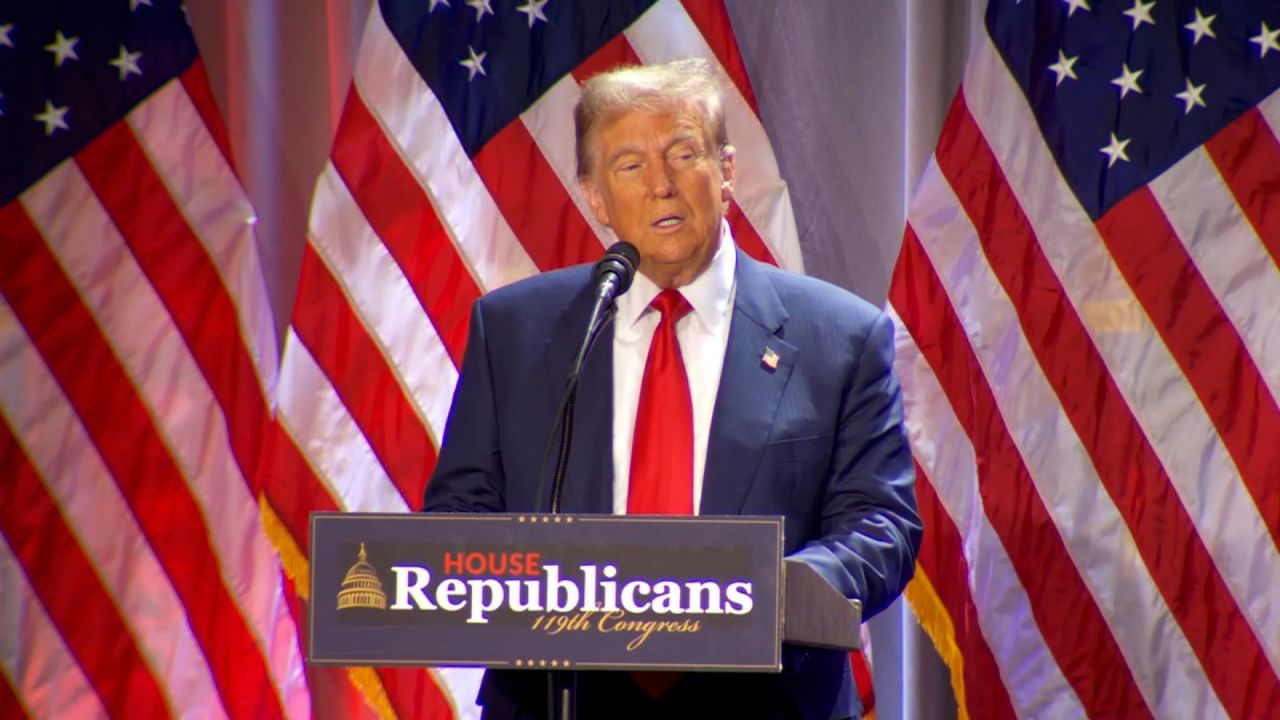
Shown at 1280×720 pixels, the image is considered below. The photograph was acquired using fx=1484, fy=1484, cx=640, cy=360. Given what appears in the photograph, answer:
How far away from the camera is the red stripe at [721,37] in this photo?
3359 mm

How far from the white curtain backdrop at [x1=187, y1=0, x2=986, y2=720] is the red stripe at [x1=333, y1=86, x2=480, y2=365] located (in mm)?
607

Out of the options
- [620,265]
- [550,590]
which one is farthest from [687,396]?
[550,590]

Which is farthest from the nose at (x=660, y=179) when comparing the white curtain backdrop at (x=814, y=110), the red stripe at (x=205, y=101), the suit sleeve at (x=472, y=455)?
the red stripe at (x=205, y=101)

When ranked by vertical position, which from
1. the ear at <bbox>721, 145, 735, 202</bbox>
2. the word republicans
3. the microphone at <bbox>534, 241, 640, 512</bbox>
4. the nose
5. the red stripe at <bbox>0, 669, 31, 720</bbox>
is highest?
the ear at <bbox>721, 145, 735, 202</bbox>

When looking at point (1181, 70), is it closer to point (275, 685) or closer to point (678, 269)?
point (678, 269)

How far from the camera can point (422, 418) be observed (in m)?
3.33

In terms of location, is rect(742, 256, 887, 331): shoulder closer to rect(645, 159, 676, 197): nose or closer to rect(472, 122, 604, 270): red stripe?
rect(645, 159, 676, 197): nose

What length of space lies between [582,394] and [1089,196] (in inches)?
61.4

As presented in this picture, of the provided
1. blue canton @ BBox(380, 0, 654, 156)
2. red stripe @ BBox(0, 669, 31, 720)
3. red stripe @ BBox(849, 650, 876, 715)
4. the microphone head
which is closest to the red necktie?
the microphone head

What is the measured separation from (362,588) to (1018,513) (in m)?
2.03

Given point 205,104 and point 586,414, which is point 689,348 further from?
point 205,104

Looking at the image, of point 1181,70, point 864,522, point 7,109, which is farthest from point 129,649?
point 1181,70

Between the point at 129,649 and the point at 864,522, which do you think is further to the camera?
the point at 129,649

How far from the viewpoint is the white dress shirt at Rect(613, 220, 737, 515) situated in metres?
2.08
